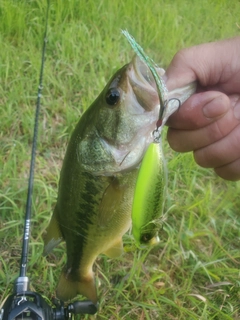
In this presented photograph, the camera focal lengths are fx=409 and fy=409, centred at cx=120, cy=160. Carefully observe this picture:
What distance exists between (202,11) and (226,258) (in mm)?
3442

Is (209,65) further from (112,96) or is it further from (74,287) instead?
(74,287)

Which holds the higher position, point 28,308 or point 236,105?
point 236,105

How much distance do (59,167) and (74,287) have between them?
1.21m

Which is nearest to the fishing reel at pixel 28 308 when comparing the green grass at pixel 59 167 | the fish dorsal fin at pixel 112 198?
the fish dorsal fin at pixel 112 198

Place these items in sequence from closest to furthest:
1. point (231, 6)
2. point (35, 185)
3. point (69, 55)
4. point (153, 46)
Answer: point (35, 185) → point (69, 55) → point (153, 46) → point (231, 6)

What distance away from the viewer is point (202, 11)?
16.7 ft

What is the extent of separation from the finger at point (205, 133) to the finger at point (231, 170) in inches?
7.4

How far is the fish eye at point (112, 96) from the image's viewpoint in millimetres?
1554

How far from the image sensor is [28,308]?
1.61 metres

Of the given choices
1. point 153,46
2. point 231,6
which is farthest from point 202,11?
point 153,46

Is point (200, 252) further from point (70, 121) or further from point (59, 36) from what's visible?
point (59, 36)

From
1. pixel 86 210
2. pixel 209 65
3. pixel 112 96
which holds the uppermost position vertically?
pixel 209 65

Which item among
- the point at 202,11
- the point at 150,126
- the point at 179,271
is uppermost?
the point at 150,126

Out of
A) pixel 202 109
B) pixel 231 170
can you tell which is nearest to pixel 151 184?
pixel 202 109
